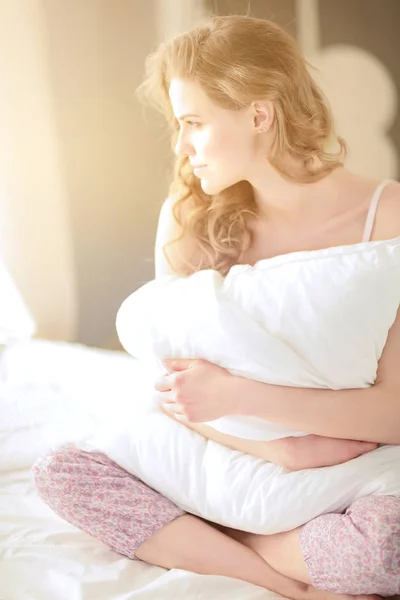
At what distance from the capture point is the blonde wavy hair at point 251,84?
1.27 meters

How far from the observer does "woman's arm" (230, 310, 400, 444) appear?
3.95 feet

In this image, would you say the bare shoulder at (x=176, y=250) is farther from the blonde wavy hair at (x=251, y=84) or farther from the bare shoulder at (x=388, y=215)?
the bare shoulder at (x=388, y=215)

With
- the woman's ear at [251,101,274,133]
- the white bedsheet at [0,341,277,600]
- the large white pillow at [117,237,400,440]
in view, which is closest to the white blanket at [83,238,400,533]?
the large white pillow at [117,237,400,440]

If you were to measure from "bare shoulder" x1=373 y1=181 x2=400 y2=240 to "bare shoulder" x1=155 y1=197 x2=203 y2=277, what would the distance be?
1.21ft

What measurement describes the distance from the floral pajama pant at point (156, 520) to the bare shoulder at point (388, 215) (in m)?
0.45

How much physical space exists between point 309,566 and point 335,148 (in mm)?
1025

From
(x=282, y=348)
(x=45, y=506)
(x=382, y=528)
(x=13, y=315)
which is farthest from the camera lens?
(x=13, y=315)

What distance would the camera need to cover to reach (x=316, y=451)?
1.23m

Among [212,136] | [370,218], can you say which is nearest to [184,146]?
[212,136]

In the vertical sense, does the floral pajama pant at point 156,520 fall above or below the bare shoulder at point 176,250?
below

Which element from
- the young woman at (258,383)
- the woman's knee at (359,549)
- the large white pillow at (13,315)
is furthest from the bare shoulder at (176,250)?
the large white pillow at (13,315)

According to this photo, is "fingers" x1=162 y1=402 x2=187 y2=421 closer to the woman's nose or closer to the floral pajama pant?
the floral pajama pant

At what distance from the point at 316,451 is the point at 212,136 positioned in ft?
1.86

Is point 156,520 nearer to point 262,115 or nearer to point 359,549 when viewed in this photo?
point 359,549
